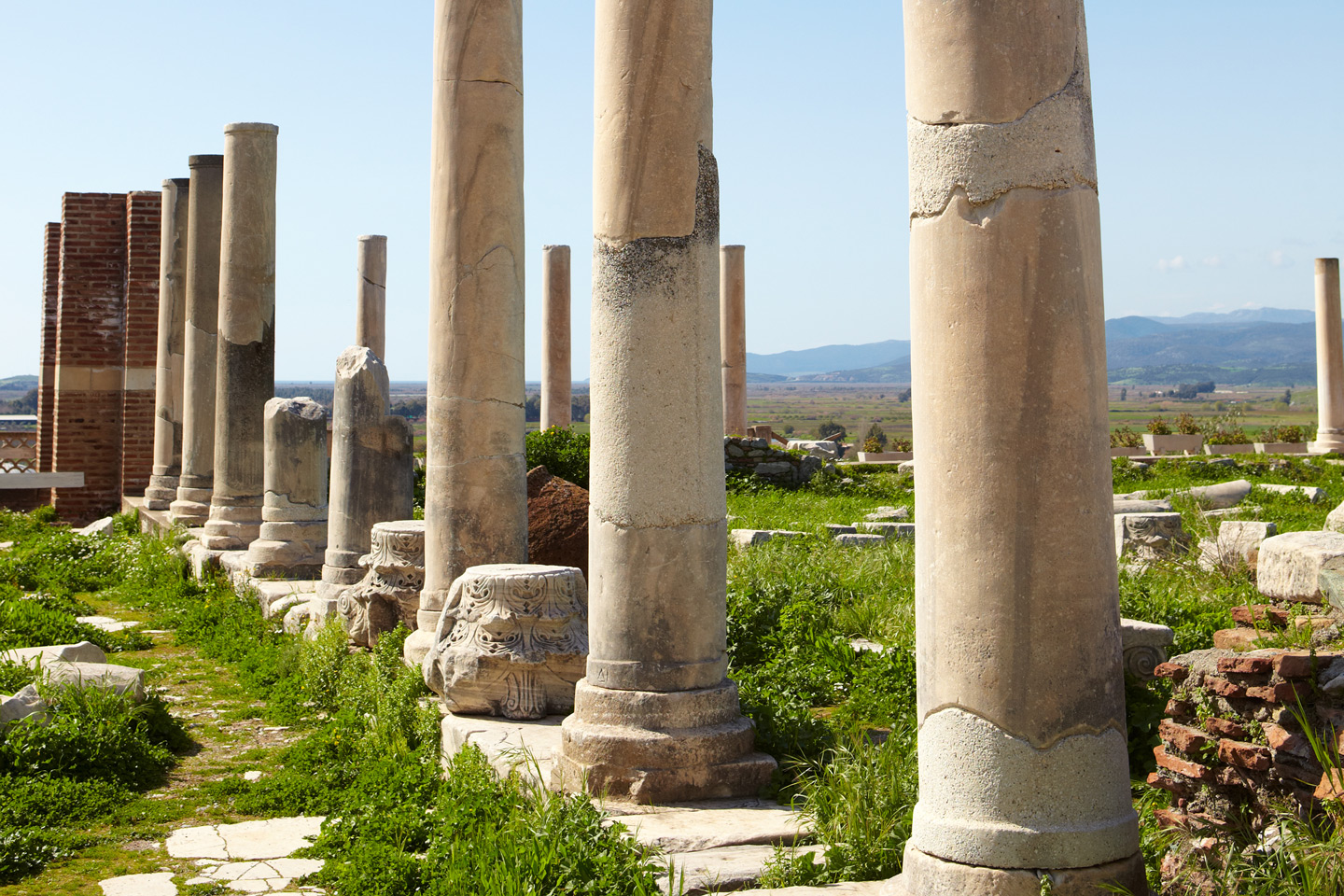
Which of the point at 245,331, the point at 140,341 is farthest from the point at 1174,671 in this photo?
the point at 140,341

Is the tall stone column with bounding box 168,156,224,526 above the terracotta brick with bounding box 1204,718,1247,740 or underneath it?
above

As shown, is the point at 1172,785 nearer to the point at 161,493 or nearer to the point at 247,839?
the point at 247,839

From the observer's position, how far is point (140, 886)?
5543mm

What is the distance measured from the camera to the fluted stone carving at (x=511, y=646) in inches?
278

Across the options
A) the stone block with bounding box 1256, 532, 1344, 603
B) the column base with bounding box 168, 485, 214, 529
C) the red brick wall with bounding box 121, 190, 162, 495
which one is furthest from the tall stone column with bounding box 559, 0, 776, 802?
the red brick wall with bounding box 121, 190, 162, 495

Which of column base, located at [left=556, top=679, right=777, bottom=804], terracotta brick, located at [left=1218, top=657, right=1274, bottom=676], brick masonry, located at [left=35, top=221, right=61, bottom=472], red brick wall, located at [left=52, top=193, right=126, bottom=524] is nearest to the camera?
terracotta brick, located at [left=1218, top=657, right=1274, bottom=676]

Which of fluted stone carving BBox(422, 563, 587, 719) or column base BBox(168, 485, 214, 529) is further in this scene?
column base BBox(168, 485, 214, 529)

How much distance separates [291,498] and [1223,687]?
10.9 meters

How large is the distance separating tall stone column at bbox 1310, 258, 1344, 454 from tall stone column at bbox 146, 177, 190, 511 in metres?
25.9

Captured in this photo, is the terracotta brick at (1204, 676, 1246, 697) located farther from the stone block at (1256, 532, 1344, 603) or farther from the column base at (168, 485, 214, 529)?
the column base at (168, 485, 214, 529)

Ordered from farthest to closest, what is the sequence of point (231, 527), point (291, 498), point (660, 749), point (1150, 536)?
point (231, 527), point (291, 498), point (1150, 536), point (660, 749)

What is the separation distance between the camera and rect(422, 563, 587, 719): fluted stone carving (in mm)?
7062

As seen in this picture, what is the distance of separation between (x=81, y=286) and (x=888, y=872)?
21.8 metres

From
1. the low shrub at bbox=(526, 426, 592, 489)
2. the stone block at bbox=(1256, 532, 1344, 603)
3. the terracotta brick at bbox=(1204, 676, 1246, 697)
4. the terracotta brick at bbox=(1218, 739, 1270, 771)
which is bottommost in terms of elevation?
the terracotta brick at bbox=(1218, 739, 1270, 771)
